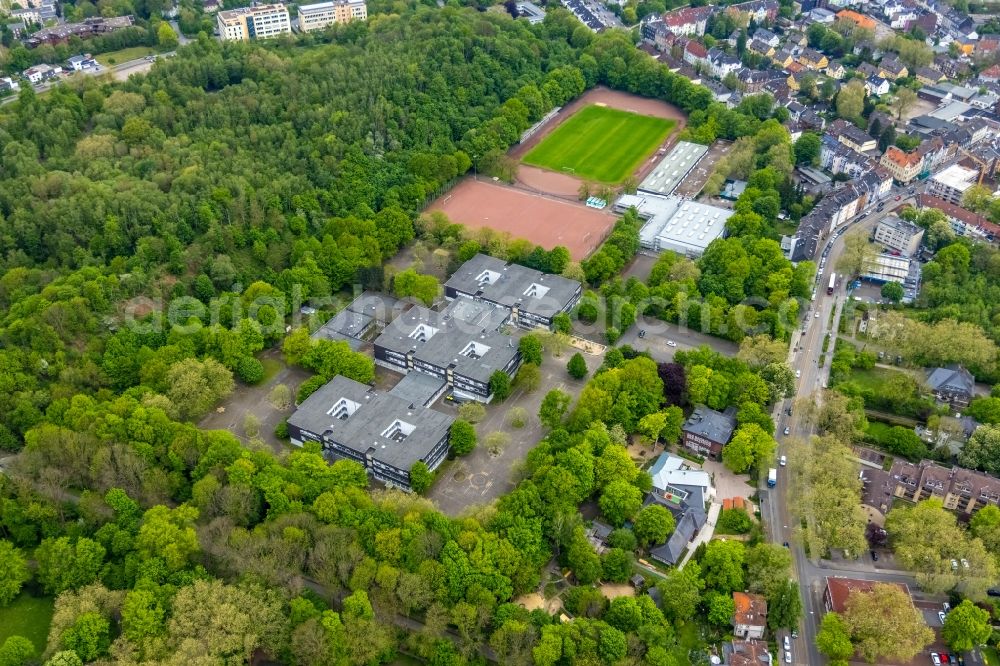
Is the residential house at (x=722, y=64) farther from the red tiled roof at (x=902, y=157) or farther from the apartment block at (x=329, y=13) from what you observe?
the apartment block at (x=329, y=13)

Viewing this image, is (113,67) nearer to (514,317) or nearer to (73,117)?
(73,117)

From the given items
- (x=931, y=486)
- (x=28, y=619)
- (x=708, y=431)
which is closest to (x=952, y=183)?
(x=931, y=486)

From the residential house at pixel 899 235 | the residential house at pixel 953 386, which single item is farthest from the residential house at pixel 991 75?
the residential house at pixel 953 386

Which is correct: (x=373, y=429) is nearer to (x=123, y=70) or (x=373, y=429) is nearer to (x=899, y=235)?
(x=899, y=235)

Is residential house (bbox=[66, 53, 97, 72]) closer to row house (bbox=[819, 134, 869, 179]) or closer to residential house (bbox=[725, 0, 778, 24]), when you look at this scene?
residential house (bbox=[725, 0, 778, 24])

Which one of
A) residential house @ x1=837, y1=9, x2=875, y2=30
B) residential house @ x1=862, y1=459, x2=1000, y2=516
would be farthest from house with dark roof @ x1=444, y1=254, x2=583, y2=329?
residential house @ x1=837, y1=9, x2=875, y2=30

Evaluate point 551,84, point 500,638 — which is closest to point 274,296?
point 500,638
